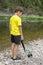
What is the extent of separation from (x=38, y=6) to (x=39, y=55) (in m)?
39.2

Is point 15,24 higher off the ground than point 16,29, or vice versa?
point 15,24

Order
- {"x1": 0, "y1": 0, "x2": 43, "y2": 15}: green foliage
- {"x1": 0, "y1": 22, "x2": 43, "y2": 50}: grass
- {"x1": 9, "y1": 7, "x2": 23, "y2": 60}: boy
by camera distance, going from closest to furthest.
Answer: {"x1": 9, "y1": 7, "x2": 23, "y2": 60}: boy, {"x1": 0, "y1": 22, "x2": 43, "y2": 50}: grass, {"x1": 0, "y1": 0, "x2": 43, "y2": 15}: green foliage

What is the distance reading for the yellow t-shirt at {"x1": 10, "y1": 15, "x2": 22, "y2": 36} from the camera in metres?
10.0

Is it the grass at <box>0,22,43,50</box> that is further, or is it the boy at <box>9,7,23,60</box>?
the grass at <box>0,22,43,50</box>

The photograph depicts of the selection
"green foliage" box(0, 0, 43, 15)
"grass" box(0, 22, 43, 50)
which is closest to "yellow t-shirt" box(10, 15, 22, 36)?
"grass" box(0, 22, 43, 50)

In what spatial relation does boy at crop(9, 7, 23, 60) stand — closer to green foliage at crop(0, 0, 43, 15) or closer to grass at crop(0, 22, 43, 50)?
grass at crop(0, 22, 43, 50)

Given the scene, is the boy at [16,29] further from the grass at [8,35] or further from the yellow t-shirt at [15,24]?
the grass at [8,35]

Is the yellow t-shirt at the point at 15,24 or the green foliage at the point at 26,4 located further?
the green foliage at the point at 26,4

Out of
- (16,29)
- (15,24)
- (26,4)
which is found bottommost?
(26,4)

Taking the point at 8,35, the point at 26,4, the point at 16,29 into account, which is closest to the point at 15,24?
the point at 16,29

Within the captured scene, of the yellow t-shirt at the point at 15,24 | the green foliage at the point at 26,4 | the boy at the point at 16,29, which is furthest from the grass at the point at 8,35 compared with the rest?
the green foliage at the point at 26,4

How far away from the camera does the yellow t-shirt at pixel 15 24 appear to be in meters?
10.0

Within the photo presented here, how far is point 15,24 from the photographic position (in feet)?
33.2

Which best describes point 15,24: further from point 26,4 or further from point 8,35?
point 26,4
